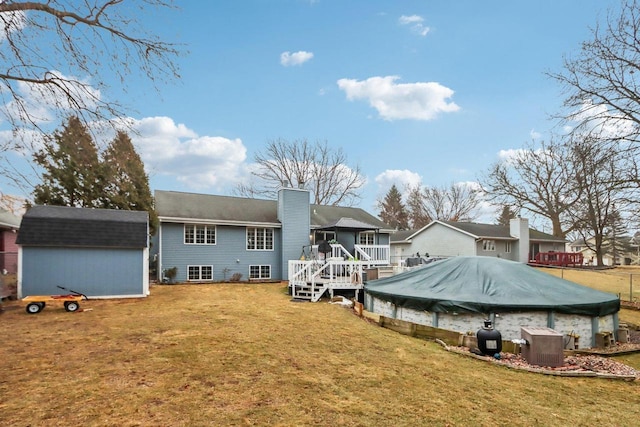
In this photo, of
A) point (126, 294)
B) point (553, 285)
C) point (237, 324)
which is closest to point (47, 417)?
point (237, 324)

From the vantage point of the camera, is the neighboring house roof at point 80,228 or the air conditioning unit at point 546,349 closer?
the air conditioning unit at point 546,349

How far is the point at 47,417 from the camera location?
350cm

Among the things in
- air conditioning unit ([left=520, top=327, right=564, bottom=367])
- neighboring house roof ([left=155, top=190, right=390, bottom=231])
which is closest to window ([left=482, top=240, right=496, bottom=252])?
neighboring house roof ([left=155, top=190, right=390, bottom=231])

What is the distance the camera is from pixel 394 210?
50344mm

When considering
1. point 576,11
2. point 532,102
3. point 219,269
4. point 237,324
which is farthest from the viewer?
point 219,269

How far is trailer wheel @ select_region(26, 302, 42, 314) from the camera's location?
9.27m

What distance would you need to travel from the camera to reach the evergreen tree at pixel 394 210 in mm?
49938

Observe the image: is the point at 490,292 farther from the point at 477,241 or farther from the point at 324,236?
the point at 477,241

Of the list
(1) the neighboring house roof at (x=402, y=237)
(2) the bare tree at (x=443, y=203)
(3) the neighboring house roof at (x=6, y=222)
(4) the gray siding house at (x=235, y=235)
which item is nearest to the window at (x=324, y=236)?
(4) the gray siding house at (x=235, y=235)

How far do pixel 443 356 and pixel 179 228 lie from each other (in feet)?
46.0

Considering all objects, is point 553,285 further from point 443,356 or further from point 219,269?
point 219,269

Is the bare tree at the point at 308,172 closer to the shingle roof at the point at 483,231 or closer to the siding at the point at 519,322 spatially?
the shingle roof at the point at 483,231

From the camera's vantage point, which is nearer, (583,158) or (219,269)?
(583,158)

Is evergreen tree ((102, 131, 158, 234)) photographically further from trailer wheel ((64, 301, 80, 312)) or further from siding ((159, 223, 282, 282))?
trailer wheel ((64, 301, 80, 312))
